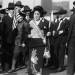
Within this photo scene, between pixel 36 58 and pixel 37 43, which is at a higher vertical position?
pixel 37 43

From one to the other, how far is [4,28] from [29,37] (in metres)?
1.53

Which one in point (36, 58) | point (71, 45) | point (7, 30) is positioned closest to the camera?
point (71, 45)

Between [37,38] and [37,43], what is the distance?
12 cm

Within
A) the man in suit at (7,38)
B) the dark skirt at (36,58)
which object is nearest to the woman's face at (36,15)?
the dark skirt at (36,58)

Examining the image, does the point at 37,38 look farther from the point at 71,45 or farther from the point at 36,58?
the point at 71,45

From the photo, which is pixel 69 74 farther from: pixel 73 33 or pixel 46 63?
pixel 46 63

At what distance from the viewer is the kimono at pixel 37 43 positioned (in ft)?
22.1

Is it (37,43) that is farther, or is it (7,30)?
(7,30)

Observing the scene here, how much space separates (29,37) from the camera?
6.81 metres

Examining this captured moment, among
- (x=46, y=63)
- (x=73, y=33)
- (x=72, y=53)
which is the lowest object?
(x=46, y=63)

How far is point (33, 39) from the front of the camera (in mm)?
6770

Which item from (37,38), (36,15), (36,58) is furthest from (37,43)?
(36,15)

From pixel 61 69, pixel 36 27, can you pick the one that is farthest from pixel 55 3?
pixel 36 27

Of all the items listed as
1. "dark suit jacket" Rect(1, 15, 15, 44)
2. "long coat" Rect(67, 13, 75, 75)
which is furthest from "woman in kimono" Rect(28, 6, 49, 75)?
"dark suit jacket" Rect(1, 15, 15, 44)
